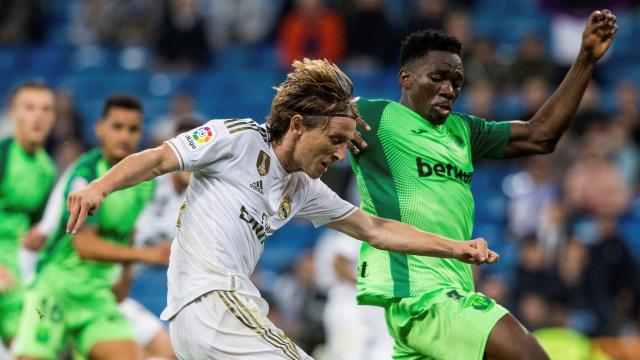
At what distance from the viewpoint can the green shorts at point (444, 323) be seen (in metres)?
5.68


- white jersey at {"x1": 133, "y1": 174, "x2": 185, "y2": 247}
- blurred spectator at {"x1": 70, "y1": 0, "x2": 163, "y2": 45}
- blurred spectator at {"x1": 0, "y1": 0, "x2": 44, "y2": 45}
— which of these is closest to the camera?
white jersey at {"x1": 133, "y1": 174, "x2": 185, "y2": 247}

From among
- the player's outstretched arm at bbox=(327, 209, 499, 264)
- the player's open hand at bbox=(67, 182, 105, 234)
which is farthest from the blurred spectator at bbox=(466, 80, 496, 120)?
the player's open hand at bbox=(67, 182, 105, 234)

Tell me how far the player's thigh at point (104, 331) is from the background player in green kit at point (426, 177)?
6.83 ft

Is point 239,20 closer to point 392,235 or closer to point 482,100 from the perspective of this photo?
point 482,100

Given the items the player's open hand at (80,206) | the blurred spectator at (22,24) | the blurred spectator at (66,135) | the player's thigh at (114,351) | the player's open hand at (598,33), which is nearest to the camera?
the player's open hand at (80,206)

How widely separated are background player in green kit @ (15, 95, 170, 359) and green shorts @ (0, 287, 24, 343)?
457mm

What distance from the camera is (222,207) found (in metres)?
5.27

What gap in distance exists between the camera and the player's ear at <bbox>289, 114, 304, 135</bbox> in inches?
211

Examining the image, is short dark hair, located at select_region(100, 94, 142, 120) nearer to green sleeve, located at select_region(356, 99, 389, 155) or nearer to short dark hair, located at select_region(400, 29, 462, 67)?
green sleeve, located at select_region(356, 99, 389, 155)

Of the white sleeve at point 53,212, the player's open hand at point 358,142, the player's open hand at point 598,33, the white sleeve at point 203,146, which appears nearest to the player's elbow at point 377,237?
the player's open hand at point 358,142

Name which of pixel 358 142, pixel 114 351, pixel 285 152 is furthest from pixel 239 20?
pixel 285 152

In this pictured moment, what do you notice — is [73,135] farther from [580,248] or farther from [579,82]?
[579,82]

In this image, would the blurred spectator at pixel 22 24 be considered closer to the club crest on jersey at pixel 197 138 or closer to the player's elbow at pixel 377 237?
the player's elbow at pixel 377 237

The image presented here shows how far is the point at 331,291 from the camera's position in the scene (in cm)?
1171
